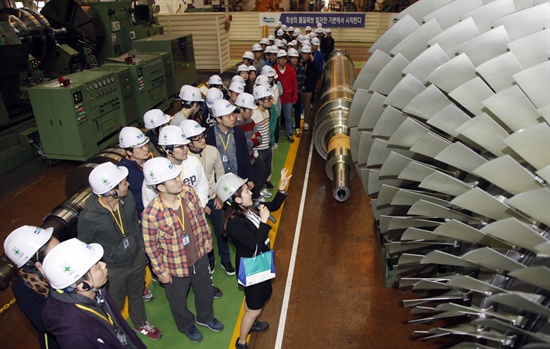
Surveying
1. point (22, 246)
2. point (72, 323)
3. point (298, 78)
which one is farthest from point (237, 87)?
point (72, 323)

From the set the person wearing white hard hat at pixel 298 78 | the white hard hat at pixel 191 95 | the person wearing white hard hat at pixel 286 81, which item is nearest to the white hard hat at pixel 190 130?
the white hard hat at pixel 191 95

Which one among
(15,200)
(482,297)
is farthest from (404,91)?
(15,200)

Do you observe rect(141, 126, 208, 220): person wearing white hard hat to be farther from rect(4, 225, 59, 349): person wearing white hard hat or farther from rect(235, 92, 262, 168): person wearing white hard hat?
rect(235, 92, 262, 168): person wearing white hard hat

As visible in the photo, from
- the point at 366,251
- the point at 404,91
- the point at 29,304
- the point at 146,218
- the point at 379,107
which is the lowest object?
the point at 366,251

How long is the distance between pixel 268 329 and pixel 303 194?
8.22 feet

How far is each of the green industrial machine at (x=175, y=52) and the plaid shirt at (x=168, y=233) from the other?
6973 millimetres

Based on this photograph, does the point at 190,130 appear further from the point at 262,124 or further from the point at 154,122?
the point at 262,124

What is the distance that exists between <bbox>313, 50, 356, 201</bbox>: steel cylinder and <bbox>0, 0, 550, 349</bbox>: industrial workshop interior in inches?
1.0

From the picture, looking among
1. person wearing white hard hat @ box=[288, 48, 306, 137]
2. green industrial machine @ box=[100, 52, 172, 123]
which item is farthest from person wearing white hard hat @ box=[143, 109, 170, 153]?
green industrial machine @ box=[100, 52, 172, 123]

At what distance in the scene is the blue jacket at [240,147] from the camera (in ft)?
12.1

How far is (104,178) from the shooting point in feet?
8.00

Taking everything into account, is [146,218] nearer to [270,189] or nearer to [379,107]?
[379,107]

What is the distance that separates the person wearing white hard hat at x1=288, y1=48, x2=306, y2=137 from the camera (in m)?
7.08

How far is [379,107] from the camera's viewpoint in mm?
2355
